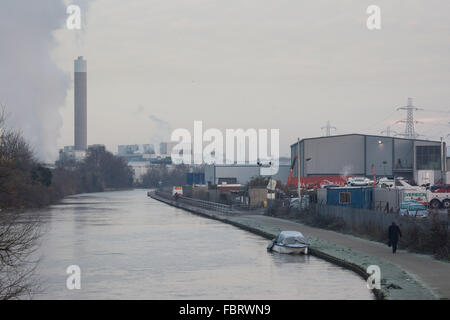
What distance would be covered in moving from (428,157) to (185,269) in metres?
61.1

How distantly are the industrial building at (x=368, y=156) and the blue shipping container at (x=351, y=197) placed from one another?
29.1m

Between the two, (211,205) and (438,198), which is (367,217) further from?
(211,205)

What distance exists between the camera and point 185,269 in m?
28.5

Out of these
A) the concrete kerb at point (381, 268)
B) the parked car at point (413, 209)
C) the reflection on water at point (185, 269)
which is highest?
the parked car at point (413, 209)

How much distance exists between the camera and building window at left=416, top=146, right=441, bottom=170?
272 feet

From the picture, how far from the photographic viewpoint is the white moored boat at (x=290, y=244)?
3244 centimetres

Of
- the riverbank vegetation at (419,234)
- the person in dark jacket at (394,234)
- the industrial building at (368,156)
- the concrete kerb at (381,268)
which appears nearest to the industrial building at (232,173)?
the industrial building at (368,156)

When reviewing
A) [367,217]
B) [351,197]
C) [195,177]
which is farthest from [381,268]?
[195,177]

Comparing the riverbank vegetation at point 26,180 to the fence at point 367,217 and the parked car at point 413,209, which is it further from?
the parked car at point 413,209
